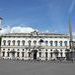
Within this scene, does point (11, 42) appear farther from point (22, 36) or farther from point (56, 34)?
point (56, 34)

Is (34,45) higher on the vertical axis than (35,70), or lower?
higher

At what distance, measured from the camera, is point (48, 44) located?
98.3 metres

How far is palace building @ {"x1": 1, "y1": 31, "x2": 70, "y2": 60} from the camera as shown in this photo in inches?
3799

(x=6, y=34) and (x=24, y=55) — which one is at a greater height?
(x=6, y=34)

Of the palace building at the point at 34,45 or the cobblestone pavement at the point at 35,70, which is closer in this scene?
the cobblestone pavement at the point at 35,70

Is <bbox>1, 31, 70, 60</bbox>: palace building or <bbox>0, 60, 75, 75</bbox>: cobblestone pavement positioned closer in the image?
<bbox>0, 60, 75, 75</bbox>: cobblestone pavement

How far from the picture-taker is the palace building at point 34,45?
96.5 metres

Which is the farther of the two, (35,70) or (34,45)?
(34,45)

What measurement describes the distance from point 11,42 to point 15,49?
3.74m

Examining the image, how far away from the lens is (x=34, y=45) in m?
97.9

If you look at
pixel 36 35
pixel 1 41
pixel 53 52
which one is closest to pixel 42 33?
pixel 36 35

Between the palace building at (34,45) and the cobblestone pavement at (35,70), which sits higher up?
the palace building at (34,45)

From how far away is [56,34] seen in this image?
9869 centimetres

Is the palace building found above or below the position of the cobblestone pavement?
above
